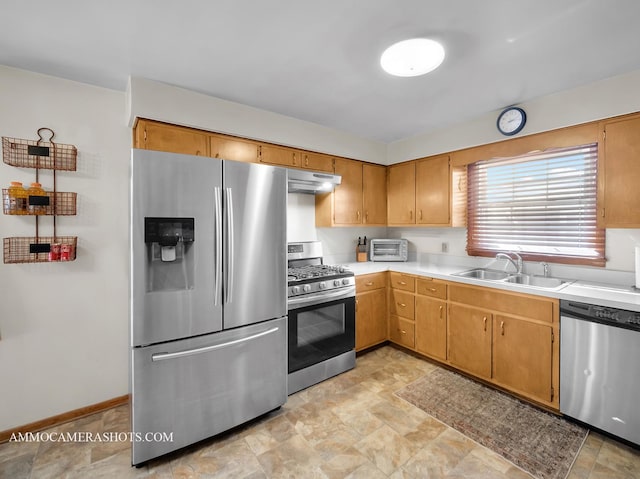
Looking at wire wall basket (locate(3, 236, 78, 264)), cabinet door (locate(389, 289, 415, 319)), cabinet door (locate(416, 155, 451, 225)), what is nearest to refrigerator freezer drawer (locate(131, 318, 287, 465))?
wire wall basket (locate(3, 236, 78, 264))

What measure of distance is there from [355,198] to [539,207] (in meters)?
1.84

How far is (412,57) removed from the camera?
1.82 metres

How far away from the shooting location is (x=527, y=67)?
2.05 metres

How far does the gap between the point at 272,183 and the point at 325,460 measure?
1.84 metres

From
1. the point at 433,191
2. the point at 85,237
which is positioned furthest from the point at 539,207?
the point at 85,237

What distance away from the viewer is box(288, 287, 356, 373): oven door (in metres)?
2.50

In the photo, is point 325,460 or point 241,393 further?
point 241,393

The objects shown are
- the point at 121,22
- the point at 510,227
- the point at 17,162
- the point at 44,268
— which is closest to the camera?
the point at 121,22

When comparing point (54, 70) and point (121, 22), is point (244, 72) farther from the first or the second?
point (54, 70)

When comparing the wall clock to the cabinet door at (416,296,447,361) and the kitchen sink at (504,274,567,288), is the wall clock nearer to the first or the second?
the kitchen sink at (504,274,567,288)

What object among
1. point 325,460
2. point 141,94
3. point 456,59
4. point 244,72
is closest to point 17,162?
point 141,94

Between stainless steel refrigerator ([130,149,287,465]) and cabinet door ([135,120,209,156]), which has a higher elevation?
cabinet door ([135,120,209,156])

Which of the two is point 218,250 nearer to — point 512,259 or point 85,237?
point 85,237

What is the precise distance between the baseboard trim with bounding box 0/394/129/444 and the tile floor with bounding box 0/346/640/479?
0.19 feet
